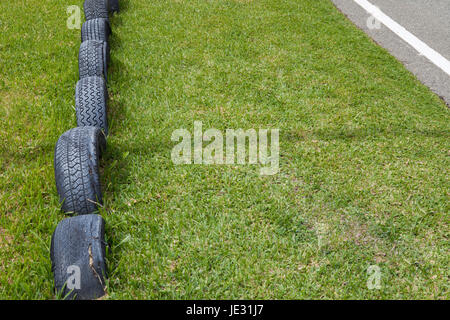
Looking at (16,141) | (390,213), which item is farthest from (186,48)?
(390,213)

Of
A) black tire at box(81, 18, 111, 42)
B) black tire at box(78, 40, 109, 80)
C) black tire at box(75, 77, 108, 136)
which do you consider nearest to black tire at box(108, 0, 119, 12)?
black tire at box(81, 18, 111, 42)

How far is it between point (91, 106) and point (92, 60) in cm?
92

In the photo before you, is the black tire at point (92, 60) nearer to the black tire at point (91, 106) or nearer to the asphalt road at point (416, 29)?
the black tire at point (91, 106)

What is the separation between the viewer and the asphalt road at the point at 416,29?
15.0ft

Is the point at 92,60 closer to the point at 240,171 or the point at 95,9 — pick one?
the point at 95,9

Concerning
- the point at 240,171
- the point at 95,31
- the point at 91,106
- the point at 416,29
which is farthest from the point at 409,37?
the point at 91,106

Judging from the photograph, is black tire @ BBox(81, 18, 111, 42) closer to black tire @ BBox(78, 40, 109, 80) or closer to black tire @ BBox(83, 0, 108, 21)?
black tire @ BBox(78, 40, 109, 80)

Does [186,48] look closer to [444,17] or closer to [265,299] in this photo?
[265,299]

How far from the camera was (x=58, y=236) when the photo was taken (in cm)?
209

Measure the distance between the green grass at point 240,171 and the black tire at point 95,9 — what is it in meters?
0.39

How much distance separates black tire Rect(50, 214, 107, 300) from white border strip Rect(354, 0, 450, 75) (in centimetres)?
454

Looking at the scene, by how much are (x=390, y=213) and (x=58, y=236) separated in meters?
2.18

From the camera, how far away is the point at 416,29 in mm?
5797

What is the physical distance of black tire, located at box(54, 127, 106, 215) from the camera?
2.38 m
